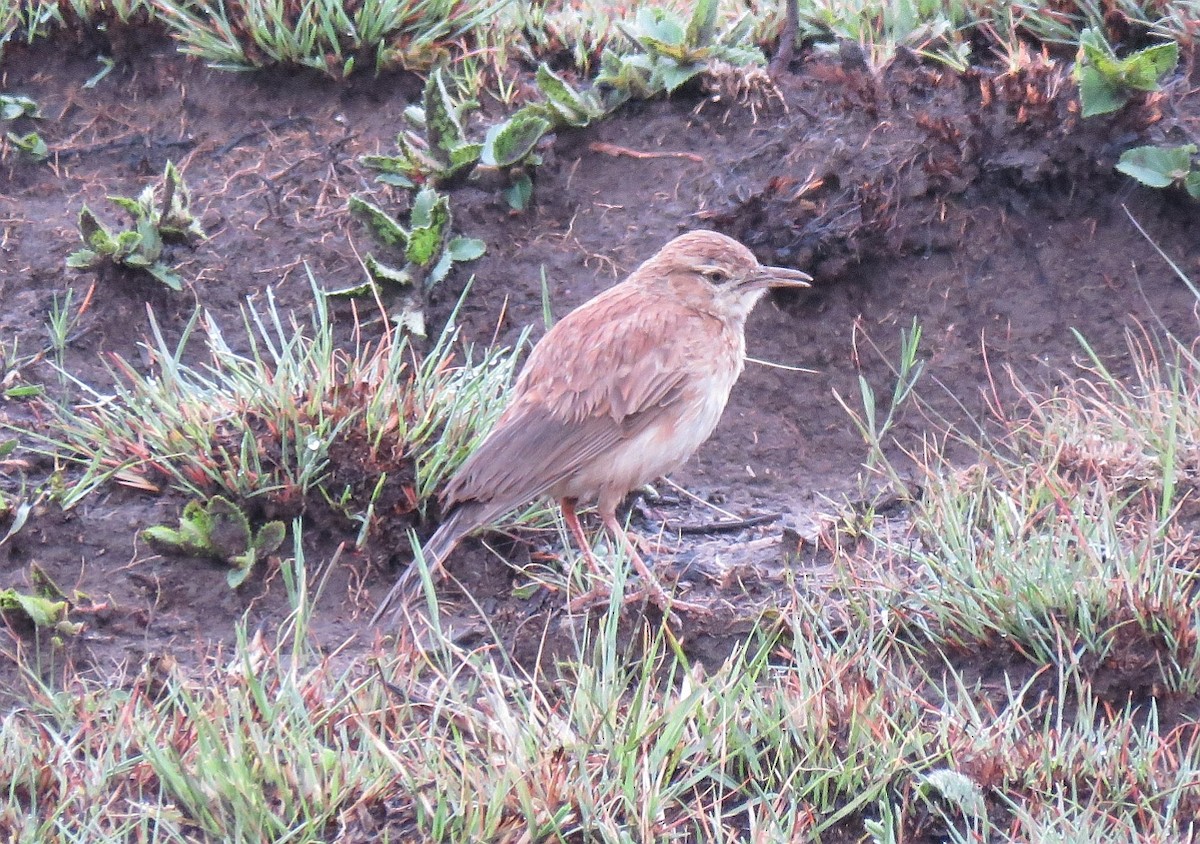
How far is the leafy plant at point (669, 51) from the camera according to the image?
20.9 feet

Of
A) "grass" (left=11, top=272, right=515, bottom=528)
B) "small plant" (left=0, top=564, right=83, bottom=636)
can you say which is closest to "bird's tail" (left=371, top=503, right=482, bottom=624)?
"grass" (left=11, top=272, right=515, bottom=528)

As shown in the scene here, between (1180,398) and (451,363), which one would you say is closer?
(1180,398)

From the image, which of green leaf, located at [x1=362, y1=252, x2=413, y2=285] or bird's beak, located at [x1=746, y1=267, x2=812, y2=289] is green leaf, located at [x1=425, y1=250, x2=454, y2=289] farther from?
bird's beak, located at [x1=746, y1=267, x2=812, y2=289]

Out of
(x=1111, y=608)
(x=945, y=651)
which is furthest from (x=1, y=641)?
(x=1111, y=608)

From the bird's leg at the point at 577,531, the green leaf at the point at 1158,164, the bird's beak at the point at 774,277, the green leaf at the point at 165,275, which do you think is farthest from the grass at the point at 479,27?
the bird's leg at the point at 577,531

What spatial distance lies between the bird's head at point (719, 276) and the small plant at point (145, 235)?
2137 mm

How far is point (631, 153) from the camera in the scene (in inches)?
257

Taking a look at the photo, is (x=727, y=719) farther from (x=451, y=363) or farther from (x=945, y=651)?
(x=451, y=363)

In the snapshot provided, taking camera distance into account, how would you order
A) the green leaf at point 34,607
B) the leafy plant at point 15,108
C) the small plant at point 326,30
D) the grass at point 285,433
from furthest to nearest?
the leafy plant at point 15,108, the small plant at point 326,30, the grass at point 285,433, the green leaf at point 34,607

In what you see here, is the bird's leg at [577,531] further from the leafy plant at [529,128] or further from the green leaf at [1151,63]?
the green leaf at [1151,63]

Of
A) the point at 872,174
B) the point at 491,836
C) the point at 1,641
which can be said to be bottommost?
the point at 1,641

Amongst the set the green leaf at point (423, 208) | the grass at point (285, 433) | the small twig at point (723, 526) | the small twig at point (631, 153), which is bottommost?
the small twig at point (723, 526)

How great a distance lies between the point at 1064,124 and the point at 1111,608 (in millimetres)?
2762

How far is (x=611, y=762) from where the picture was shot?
360 centimetres
